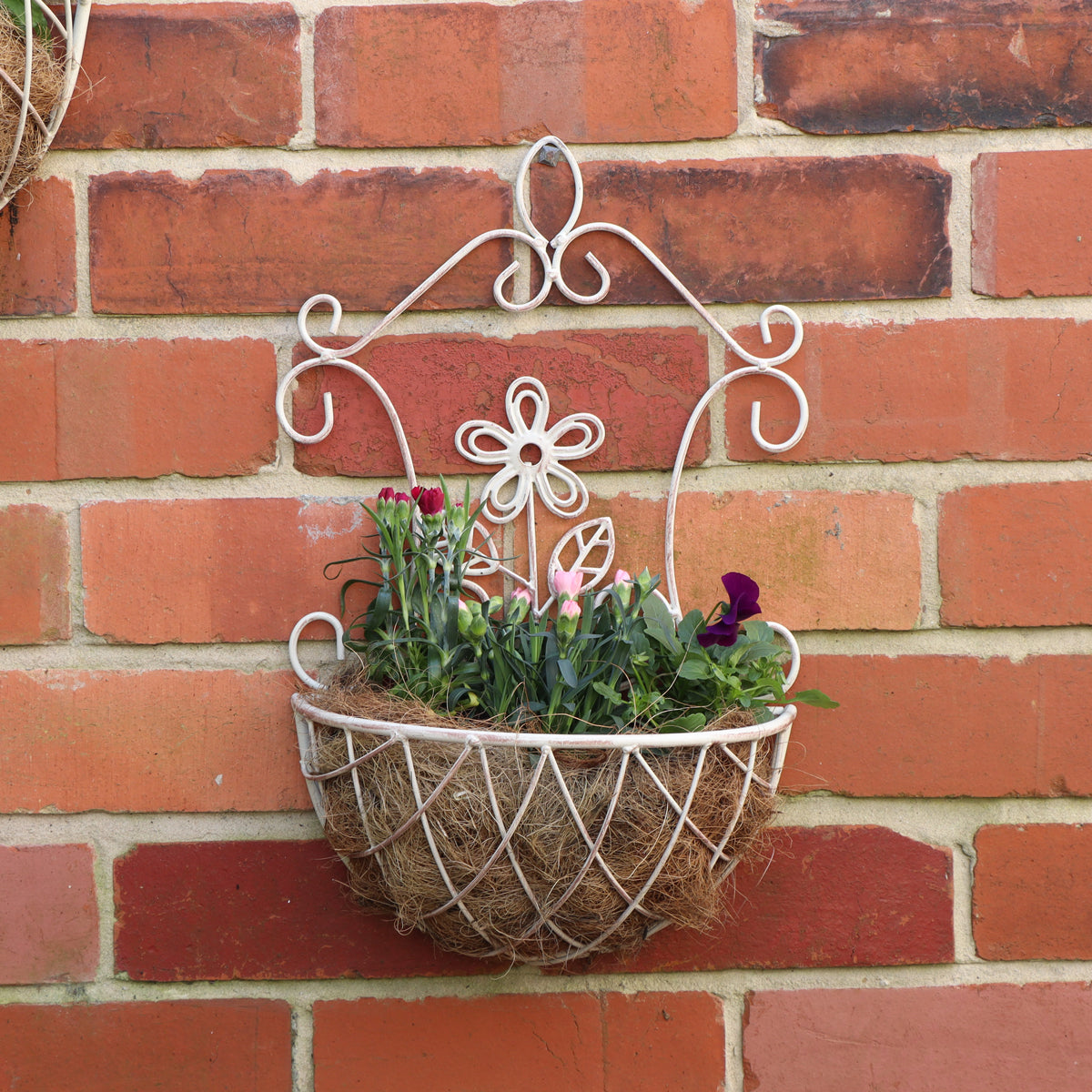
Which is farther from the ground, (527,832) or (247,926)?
(527,832)

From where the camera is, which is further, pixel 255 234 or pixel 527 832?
pixel 255 234

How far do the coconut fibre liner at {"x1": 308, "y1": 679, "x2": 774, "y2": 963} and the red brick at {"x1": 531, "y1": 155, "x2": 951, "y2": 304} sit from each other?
0.33 metres

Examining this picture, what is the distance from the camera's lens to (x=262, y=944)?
0.68 metres

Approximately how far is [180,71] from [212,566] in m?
0.35

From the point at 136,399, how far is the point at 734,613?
0.45m

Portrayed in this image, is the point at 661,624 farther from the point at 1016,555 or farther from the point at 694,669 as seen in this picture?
the point at 1016,555

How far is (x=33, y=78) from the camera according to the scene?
2.06ft

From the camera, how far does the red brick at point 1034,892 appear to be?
0.68m

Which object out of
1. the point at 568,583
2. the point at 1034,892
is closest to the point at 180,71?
the point at 568,583

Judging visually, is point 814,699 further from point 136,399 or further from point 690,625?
point 136,399

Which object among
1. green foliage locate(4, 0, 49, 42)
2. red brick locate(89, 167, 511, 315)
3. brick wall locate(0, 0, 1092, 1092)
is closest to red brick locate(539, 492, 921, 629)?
brick wall locate(0, 0, 1092, 1092)

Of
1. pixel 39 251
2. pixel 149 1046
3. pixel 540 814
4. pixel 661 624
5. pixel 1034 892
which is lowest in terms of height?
pixel 149 1046

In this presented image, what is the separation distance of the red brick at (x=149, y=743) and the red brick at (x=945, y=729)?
0.38 m

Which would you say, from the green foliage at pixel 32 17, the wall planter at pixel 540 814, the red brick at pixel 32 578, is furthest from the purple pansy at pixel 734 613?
the green foliage at pixel 32 17
